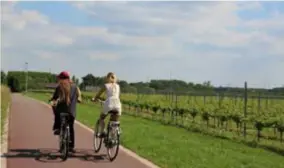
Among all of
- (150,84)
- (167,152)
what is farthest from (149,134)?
(150,84)

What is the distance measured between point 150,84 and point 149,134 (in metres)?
55.5

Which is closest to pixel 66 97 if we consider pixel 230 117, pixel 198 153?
pixel 198 153

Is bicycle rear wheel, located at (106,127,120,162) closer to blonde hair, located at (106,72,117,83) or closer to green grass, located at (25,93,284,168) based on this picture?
green grass, located at (25,93,284,168)

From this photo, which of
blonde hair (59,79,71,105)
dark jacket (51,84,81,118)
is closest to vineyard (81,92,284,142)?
dark jacket (51,84,81,118)

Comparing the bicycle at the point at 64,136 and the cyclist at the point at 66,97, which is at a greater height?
the cyclist at the point at 66,97

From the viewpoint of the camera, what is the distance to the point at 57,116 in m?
11.5

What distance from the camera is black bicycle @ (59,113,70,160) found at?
35.6 feet

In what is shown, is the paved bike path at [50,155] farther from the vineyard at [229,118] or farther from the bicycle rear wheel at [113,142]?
the vineyard at [229,118]

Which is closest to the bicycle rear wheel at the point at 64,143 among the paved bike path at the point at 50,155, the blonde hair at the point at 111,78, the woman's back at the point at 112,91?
the paved bike path at the point at 50,155

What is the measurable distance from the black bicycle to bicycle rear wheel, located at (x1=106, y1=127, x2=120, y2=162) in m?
0.90

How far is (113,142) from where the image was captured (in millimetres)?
11203

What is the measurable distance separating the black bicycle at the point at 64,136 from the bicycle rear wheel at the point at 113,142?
895mm

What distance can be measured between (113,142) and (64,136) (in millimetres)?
1046

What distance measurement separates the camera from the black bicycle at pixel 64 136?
1084cm
